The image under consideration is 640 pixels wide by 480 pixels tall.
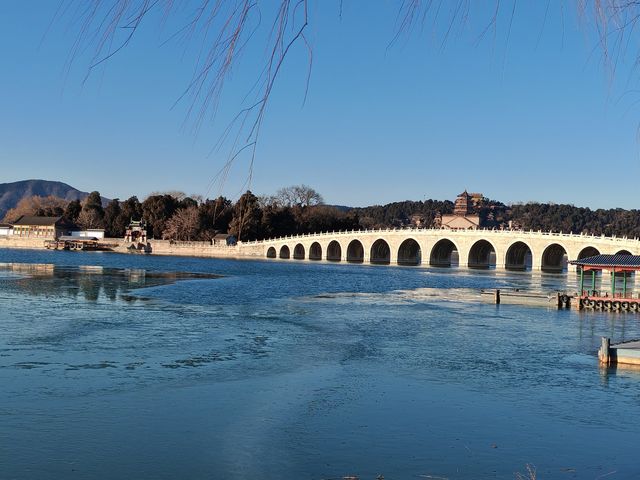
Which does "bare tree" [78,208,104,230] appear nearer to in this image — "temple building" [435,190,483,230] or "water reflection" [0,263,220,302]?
"temple building" [435,190,483,230]

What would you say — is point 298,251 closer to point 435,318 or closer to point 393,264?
point 393,264

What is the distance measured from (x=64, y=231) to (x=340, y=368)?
11047cm

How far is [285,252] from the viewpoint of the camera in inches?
4181

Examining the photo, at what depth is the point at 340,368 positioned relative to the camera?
1688cm

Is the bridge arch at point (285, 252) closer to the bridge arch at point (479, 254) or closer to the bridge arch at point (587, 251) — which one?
the bridge arch at point (479, 254)

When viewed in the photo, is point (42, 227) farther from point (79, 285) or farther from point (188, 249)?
point (79, 285)

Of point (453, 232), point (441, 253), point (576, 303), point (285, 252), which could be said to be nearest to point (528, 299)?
point (576, 303)

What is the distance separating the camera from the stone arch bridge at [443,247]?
242 ft

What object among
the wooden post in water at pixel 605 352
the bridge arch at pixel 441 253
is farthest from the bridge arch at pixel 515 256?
the wooden post in water at pixel 605 352

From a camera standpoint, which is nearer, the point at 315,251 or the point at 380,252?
the point at 380,252

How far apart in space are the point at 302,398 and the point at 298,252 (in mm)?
94680

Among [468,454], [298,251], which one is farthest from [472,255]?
[468,454]

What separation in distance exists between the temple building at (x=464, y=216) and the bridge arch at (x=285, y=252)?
46051 mm

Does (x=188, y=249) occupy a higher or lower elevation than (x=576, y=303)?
higher
